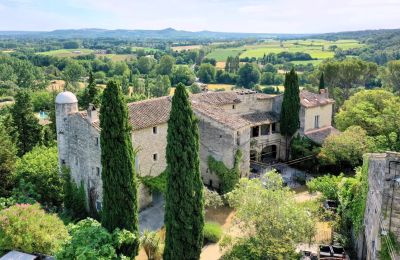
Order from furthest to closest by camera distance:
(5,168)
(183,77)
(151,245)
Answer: (183,77), (5,168), (151,245)

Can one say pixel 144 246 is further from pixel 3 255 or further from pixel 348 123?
pixel 348 123

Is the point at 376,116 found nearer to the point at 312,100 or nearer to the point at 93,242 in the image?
the point at 312,100

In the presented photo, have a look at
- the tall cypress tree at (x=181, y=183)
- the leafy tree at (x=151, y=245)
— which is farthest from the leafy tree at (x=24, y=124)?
the tall cypress tree at (x=181, y=183)

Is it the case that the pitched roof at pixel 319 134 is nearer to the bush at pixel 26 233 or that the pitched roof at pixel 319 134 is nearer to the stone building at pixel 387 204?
the stone building at pixel 387 204

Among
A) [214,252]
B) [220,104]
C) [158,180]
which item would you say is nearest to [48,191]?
[158,180]

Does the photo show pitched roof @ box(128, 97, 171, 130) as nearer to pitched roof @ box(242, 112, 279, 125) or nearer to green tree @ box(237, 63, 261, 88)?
pitched roof @ box(242, 112, 279, 125)

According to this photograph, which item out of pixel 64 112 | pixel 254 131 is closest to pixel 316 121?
pixel 254 131

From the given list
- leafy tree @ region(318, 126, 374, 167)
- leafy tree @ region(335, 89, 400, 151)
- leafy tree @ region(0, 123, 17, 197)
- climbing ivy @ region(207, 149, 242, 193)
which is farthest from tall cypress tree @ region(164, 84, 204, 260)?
leafy tree @ region(335, 89, 400, 151)
